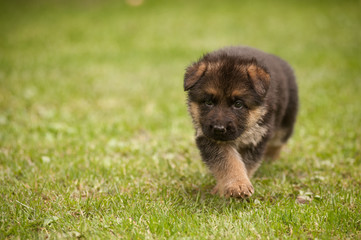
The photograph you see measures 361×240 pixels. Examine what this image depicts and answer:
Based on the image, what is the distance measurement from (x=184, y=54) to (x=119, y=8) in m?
8.71

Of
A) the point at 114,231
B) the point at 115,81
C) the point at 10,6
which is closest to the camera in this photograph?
the point at 114,231

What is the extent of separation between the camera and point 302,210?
3.11 m

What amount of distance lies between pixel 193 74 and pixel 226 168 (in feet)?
3.18

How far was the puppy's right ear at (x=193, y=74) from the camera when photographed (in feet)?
11.5

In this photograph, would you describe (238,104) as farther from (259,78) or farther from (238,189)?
(238,189)

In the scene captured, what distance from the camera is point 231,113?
3365 millimetres

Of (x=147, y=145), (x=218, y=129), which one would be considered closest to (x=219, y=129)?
(x=218, y=129)

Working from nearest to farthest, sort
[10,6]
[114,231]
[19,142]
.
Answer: [114,231] → [19,142] → [10,6]

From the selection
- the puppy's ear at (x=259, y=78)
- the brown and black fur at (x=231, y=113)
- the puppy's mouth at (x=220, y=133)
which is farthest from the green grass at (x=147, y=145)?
the puppy's ear at (x=259, y=78)

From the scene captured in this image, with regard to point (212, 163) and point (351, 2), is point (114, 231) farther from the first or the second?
point (351, 2)

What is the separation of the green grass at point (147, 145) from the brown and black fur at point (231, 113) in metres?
0.31

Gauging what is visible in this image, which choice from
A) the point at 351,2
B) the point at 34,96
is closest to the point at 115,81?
the point at 34,96

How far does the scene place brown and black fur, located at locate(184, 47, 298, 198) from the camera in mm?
3324

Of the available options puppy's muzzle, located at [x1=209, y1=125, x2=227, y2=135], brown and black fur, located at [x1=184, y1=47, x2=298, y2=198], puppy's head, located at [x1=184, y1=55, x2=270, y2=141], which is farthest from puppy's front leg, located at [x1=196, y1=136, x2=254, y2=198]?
puppy's muzzle, located at [x1=209, y1=125, x2=227, y2=135]
